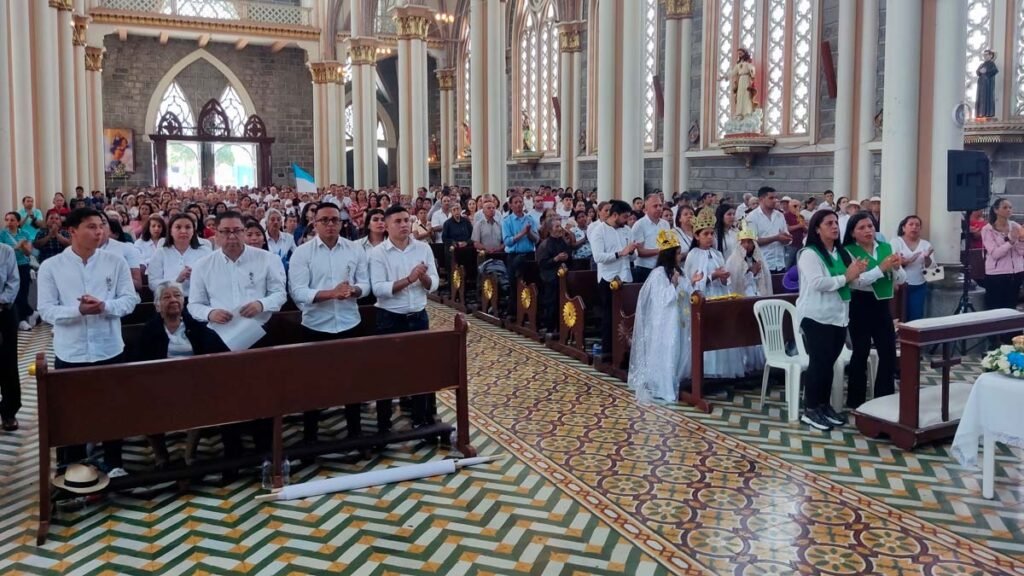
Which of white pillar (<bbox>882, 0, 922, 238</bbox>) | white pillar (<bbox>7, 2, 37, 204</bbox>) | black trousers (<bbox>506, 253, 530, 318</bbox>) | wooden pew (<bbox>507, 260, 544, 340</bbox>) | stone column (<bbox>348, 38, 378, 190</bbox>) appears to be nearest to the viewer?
white pillar (<bbox>882, 0, 922, 238</bbox>)

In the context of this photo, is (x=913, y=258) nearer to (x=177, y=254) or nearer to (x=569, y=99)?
→ (x=177, y=254)

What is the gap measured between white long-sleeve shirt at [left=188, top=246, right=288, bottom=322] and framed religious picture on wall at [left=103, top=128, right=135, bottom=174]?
92.8 feet

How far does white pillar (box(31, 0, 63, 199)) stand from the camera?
15438mm

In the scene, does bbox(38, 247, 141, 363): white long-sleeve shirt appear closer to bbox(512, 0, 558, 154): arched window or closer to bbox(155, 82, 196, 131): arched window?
bbox(512, 0, 558, 154): arched window

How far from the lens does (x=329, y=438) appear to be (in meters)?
6.62

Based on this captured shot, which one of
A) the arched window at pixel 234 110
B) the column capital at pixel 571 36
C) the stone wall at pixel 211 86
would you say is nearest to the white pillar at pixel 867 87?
the column capital at pixel 571 36

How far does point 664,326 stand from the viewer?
24.7 ft

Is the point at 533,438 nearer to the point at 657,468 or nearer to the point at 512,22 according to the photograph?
the point at 657,468

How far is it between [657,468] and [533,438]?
105cm

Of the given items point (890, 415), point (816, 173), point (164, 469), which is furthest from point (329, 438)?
point (816, 173)

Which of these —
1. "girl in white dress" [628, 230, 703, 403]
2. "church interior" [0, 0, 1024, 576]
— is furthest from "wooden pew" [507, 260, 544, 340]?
"girl in white dress" [628, 230, 703, 403]

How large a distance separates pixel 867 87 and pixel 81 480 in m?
13.1

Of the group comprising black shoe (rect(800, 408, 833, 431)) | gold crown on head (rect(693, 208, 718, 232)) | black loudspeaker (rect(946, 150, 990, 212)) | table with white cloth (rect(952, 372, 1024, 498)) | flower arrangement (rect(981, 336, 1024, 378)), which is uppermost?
black loudspeaker (rect(946, 150, 990, 212))

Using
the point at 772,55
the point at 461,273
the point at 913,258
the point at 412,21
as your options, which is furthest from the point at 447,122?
the point at 913,258
